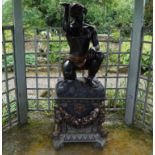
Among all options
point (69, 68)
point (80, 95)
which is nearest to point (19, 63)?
point (69, 68)

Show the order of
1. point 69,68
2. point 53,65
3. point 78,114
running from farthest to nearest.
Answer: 1. point 53,65
2. point 78,114
3. point 69,68

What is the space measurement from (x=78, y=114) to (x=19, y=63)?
0.91 m

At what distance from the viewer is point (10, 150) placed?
2.63 m

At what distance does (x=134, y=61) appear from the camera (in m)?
2.90

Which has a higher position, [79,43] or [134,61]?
[79,43]

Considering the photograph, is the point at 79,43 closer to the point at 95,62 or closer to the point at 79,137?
→ the point at 95,62

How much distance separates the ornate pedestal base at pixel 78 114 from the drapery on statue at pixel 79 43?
0.34 feet

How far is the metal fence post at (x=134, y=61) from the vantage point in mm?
2697

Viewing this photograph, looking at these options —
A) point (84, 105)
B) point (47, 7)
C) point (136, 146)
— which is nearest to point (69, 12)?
point (84, 105)

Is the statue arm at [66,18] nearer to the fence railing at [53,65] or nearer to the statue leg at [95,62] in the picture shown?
the statue leg at [95,62]

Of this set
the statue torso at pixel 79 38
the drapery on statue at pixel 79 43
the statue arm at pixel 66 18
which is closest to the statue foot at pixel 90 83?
the drapery on statue at pixel 79 43

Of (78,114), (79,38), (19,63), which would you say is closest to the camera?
(79,38)

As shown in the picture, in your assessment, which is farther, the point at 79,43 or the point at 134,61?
the point at 134,61

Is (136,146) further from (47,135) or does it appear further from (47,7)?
(47,7)
